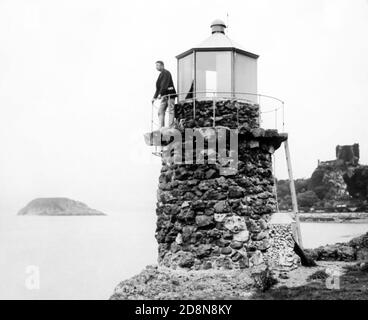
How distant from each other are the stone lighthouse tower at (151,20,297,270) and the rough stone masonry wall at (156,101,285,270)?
0.08ft

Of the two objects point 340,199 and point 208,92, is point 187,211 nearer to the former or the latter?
point 208,92

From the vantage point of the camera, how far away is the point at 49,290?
115 ft

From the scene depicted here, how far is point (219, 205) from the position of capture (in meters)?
14.6

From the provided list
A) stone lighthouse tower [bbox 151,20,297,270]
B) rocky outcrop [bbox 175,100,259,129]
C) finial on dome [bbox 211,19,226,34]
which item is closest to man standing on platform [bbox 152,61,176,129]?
stone lighthouse tower [bbox 151,20,297,270]

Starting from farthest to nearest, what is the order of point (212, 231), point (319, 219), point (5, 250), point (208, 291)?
1. point (5, 250)
2. point (319, 219)
3. point (212, 231)
4. point (208, 291)

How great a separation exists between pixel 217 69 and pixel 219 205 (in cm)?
335

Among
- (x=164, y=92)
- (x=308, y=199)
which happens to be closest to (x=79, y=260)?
(x=308, y=199)

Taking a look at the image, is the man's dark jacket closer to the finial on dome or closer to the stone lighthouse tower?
the stone lighthouse tower

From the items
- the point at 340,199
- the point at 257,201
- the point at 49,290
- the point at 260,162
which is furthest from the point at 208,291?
the point at 340,199

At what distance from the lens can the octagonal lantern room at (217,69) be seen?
14.9 m

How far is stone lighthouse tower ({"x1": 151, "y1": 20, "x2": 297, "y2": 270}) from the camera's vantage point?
1451cm

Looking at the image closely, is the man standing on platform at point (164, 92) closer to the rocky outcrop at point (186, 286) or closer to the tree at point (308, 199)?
the rocky outcrop at point (186, 286)
